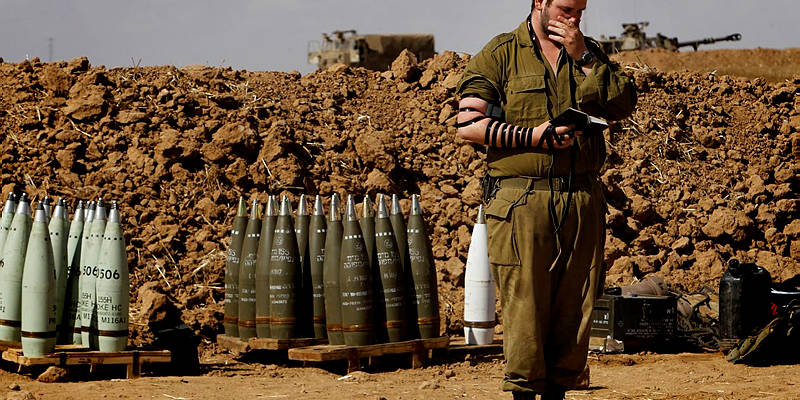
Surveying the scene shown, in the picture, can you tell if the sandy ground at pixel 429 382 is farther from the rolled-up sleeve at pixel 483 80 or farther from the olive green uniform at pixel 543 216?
the rolled-up sleeve at pixel 483 80

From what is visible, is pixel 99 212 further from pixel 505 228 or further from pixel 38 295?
pixel 505 228

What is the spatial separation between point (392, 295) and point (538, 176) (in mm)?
2851

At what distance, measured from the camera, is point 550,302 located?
11.4ft

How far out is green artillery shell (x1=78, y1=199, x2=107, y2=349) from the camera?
557cm

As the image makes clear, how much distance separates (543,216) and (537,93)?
43cm

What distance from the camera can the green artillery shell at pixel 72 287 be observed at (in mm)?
5797

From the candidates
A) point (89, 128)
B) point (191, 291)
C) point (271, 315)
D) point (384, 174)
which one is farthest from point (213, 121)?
point (271, 315)

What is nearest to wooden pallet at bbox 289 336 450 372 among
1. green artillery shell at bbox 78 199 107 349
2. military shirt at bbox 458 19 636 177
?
green artillery shell at bbox 78 199 107 349

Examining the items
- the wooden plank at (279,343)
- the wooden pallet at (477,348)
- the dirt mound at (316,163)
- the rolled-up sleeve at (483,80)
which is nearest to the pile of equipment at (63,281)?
the wooden plank at (279,343)

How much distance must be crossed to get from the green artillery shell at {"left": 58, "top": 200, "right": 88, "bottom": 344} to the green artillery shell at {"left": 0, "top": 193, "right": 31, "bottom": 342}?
252 mm

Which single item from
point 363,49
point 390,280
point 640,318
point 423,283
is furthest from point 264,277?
point 363,49

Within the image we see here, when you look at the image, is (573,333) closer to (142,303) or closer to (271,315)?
(271,315)

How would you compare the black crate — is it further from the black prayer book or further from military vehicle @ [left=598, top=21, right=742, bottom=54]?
military vehicle @ [left=598, top=21, right=742, bottom=54]

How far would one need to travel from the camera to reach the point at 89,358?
5.51 meters
